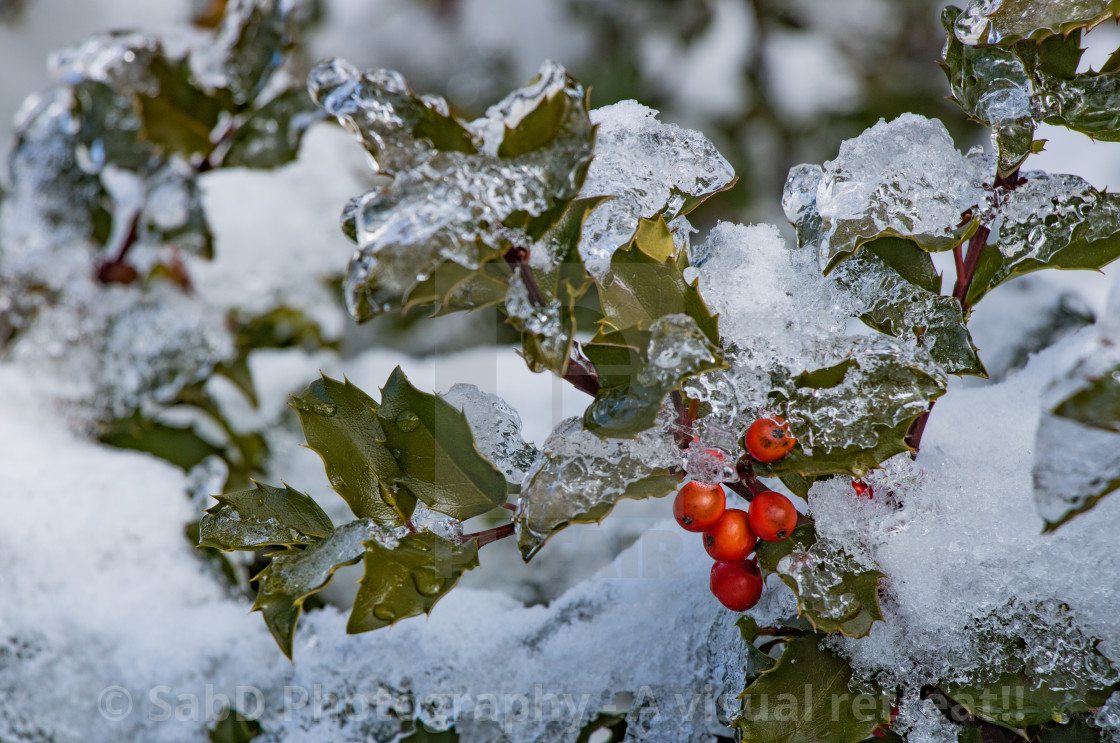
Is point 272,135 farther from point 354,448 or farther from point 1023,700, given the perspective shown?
point 1023,700

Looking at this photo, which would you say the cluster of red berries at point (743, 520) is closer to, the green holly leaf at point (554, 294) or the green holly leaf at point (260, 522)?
the green holly leaf at point (554, 294)

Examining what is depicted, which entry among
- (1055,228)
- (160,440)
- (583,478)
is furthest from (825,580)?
(160,440)

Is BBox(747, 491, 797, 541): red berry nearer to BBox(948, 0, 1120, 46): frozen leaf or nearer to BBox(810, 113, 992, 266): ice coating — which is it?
BBox(810, 113, 992, 266): ice coating

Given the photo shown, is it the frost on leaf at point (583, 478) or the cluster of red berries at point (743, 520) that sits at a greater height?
the frost on leaf at point (583, 478)

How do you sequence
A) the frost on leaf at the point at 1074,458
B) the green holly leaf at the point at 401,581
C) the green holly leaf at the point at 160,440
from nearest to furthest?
the frost on leaf at the point at 1074,458, the green holly leaf at the point at 401,581, the green holly leaf at the point at 160,440

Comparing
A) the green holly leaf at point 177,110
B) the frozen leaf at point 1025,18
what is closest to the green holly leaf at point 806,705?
the frozen leaf at point 1025,18

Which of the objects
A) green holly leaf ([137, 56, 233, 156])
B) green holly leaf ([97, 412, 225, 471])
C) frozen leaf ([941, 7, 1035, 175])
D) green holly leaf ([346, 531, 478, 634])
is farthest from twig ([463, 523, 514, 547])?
green holly leaf ([137, 56, 233, 156])
